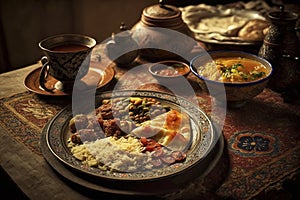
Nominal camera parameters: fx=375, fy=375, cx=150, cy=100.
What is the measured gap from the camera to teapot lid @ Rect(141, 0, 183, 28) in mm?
1712

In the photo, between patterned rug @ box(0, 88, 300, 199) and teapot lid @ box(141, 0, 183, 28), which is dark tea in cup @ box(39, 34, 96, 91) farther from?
teapot lid @ box(141, 0, 183, 28)

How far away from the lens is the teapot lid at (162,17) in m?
1.71

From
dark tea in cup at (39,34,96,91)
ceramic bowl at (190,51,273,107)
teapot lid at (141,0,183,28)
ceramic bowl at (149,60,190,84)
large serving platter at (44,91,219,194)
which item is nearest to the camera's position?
large serving platter at (44,91,219,194)

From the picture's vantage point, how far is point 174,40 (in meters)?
1.73

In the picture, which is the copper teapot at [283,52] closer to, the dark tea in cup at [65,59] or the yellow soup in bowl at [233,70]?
the yellow soup in bowl at [233,70]

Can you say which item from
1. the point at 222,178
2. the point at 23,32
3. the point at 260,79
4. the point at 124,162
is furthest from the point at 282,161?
the point at 23,32

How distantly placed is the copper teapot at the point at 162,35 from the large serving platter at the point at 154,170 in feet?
1.70

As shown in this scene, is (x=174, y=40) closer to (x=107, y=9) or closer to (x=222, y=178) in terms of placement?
(x=222, y=178)

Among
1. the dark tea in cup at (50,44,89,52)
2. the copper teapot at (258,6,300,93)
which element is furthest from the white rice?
the copper teapot at (258,6,300,93)

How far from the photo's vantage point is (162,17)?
172 centimetres

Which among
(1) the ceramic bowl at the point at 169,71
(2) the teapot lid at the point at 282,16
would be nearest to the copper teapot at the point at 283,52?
(2) the teapot lid at the point at 282,16

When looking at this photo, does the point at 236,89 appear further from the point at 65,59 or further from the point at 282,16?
the point at 65,59

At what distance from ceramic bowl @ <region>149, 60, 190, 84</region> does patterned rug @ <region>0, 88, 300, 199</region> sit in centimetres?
15

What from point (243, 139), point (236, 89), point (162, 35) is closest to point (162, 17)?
point (162, 35)
